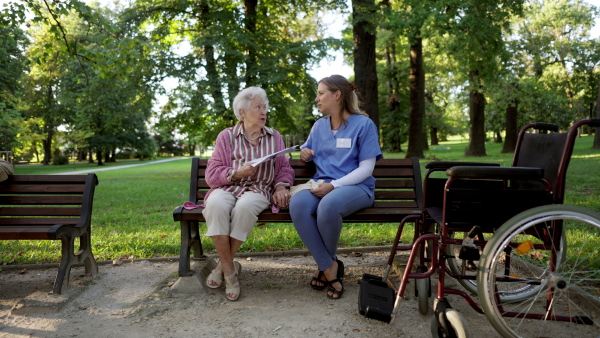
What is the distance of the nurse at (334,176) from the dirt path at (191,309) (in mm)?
334

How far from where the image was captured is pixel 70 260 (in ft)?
12.9

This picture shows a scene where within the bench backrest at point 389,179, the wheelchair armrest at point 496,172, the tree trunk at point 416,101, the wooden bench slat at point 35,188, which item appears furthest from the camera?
the tree trunk at point 416,101

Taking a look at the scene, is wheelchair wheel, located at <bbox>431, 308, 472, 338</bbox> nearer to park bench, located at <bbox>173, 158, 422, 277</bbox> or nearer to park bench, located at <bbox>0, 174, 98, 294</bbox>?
park bench, located at <bbox>173, 158, 422, 277</bbox>

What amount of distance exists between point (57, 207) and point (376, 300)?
2890 mm

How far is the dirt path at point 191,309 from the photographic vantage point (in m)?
3.07

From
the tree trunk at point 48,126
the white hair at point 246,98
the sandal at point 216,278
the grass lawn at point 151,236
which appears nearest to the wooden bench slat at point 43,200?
the grass lawn at point 151,236

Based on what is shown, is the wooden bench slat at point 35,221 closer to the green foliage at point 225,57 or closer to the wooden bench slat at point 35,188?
the wooden bench slat at point 35,188

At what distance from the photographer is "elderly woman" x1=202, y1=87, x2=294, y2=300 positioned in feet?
11.9

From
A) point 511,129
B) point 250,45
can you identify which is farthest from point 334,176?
point 511,129

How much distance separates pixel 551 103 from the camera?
1323 inches

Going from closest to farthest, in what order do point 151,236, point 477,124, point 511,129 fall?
point 151,236, point 477,124, point 511,129

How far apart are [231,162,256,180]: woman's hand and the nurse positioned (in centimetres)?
39

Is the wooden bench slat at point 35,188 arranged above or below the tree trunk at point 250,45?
below

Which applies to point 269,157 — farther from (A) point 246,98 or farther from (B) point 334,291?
(B) point 334,291
